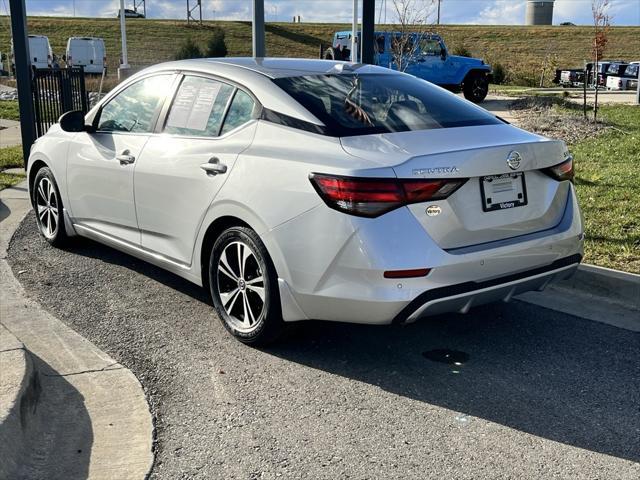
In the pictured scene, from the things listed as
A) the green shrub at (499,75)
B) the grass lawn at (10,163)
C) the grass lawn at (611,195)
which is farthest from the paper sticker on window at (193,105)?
the green shrub at (499,75)

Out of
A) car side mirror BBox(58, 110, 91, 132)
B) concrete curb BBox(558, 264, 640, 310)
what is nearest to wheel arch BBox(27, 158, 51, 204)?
car side mirror BBox(58, 110, 91, 132)

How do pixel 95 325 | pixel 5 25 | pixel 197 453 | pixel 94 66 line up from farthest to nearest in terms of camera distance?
pixel 5 25 → pixel 94 66 → pixel 95 325 → pixel 197 453

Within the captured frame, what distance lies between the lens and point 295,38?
6250 cm

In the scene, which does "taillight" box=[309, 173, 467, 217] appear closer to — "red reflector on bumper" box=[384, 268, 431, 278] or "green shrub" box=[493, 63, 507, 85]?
"red reflector on bumper" box=[384, 268, 431, 278]

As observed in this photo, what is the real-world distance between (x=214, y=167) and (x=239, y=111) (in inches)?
15.4

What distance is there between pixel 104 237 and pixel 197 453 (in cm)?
267

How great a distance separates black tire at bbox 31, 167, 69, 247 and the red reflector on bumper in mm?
3478

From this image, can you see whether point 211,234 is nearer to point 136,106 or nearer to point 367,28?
point 136,106

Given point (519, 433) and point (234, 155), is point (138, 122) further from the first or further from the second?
point (519, 433)

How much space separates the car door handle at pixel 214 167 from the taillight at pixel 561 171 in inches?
70.3

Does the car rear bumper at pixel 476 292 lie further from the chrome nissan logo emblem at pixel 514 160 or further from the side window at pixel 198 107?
the side window at pixel 198 107

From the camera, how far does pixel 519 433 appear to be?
3258mm

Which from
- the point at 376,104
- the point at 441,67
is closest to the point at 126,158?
the point at 376,104

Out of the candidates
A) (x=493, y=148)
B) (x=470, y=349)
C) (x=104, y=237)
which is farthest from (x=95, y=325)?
(x=493, y=148)
